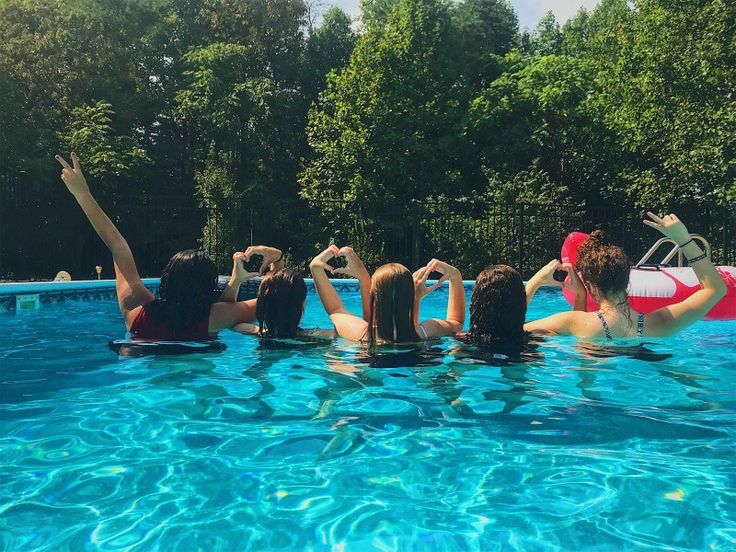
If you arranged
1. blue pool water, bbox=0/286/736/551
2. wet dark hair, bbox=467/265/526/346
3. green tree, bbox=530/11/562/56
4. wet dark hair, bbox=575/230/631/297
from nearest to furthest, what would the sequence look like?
1. blue pool water, bbox=0/286/736/551
2. wet dark hair, bbox=467/265/526/346
3. wet dark hair, bbox=575/230/631/297
4. green tree, bbox=530/11/562/56

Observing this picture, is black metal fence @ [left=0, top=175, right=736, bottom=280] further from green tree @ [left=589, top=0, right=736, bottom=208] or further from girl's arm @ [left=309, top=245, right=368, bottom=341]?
girl's arm @ [left=309, top=245, right=368, bottom=341]

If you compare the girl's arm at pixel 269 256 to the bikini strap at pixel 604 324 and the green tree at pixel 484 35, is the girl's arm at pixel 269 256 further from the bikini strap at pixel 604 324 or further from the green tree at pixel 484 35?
the green tree at pixel 484 35

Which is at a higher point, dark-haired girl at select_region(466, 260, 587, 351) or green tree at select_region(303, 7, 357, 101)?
green tree at select_region(303, 7, 357, 101)

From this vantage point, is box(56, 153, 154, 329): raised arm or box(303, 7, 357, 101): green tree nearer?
box(56, 153, 154, 329): raised arm

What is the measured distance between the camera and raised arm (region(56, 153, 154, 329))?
4110 millimetres

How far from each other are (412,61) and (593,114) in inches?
270

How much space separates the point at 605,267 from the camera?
464 cm

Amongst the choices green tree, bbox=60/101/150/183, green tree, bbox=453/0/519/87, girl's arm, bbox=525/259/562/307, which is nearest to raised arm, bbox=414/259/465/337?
girl's arm, bbox=525/259/562/307

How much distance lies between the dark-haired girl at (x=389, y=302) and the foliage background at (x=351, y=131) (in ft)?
40.1

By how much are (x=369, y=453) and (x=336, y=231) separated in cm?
1785

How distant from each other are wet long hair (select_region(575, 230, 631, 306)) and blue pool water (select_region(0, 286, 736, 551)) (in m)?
0.59

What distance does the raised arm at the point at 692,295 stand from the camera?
12.5 ft

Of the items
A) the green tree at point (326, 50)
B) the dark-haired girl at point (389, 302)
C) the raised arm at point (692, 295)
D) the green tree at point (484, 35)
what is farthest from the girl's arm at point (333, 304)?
the green tree at point (326, 50)

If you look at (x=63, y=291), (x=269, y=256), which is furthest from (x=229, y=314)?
(x=63, y=291)
